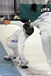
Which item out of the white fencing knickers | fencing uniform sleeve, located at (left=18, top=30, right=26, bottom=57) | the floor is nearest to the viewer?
the white fencing knickers

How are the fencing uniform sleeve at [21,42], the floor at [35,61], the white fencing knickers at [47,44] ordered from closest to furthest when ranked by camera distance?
the white fencing knickers at [47,44], the floor at [35,61], the fencing uniform sleeve at [21,42]

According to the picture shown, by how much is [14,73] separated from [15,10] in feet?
15.1

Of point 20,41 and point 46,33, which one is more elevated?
point 46,33

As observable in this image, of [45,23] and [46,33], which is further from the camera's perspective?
[45,23]

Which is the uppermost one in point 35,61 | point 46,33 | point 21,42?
point 46,33

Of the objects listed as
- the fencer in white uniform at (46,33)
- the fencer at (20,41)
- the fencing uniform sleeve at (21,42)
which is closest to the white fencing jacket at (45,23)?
the fencer in white uniform at (46,33)

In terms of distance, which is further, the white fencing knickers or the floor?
the floor

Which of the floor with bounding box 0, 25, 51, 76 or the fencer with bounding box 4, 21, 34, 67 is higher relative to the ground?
the fencer with bounding box 4, 21, 34, 67

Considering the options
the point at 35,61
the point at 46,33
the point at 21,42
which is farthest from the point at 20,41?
the point at 46,33

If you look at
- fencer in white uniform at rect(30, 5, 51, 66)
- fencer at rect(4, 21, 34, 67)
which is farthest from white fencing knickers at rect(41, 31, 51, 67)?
fencer at rect(4, 21, 34, 67)

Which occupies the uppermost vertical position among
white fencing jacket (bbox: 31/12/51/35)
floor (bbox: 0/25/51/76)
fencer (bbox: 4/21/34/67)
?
white fencing jacket (bbox: 31/12/51/35)

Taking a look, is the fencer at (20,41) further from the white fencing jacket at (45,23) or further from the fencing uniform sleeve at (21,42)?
the white fencing jacket at (45,23)

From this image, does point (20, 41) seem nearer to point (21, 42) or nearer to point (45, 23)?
point (21, 42)

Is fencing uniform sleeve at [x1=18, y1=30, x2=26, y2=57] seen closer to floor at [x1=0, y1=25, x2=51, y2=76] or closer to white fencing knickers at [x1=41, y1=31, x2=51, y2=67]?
floor at [x1=0, y1=25, x2=51, y2=76]
